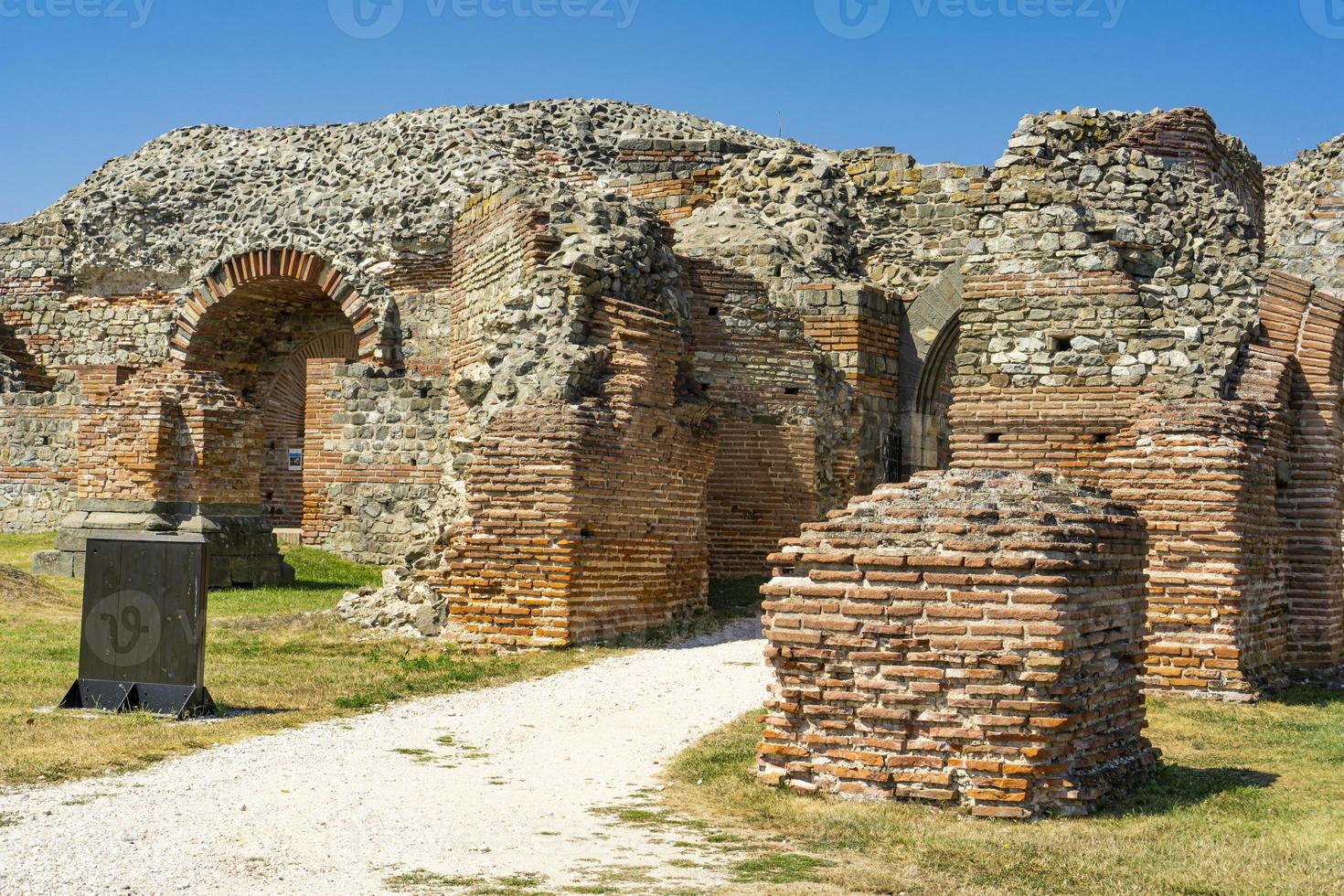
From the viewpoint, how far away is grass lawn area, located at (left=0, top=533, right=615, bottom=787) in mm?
6602

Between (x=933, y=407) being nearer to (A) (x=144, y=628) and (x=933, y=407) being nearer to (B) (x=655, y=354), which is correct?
(B) (x=655, y=354)

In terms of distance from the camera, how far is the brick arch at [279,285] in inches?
840

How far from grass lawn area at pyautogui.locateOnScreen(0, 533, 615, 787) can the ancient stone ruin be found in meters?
0.71

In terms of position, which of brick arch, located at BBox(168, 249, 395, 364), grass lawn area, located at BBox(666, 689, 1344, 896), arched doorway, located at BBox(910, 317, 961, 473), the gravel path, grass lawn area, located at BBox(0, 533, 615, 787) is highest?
brick arch, located at BBox(168, 249, 395, 364)

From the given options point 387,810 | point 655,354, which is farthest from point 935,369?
point 387,810

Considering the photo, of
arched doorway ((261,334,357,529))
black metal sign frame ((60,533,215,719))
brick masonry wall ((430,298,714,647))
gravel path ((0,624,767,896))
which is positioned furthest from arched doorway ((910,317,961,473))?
black metal sign frame ((60,533,215,719))

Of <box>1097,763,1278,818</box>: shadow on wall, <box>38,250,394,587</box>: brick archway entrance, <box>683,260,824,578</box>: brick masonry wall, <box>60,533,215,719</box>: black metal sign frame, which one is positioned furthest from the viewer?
<box>683,260,824,578</box>: brick masonry wall

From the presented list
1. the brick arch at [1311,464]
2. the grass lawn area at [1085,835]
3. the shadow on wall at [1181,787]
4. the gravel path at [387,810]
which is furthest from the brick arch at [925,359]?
the shadow on wall at [1181,787]

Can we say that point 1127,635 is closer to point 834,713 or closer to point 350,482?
point 834,713

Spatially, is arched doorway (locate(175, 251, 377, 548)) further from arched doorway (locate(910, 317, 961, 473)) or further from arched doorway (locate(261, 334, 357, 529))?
arched doorway (locate(910, 317, 961, 473))

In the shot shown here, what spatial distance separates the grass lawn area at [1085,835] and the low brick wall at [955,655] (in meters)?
0.16

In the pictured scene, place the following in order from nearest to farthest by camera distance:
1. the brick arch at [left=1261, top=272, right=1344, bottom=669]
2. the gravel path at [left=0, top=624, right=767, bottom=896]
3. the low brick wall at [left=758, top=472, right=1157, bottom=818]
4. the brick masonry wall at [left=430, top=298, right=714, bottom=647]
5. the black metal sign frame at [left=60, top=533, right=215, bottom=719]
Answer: the gravel path at [left=0, top=624, right=767, bottom=896]
the low brick wall at [left=758, top=472, right=1157, bottom=818]
the black metal sign frame at [left=60, top=533, right=215, bottom=719]
the brick arch at [left=1261, top=272, right=1344, bottom=669]
the brick masonry wall at [left=430, top=298, right=714, bottom=647]

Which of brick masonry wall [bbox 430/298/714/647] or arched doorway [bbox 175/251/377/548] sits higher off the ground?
arched doorway [bbox 175/251/377/548]

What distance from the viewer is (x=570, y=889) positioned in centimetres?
447
